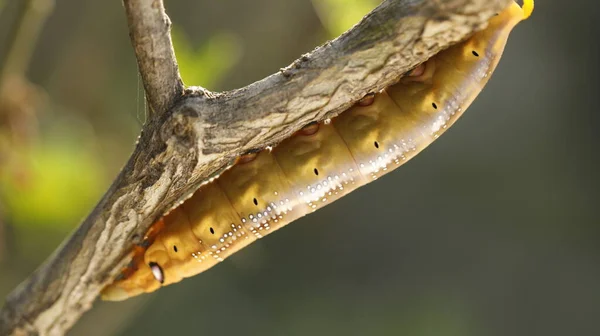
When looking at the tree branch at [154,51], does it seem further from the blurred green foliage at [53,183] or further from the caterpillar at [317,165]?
the blurred green foliage at [53,183]

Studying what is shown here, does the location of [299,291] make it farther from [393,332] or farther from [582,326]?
[582,326]

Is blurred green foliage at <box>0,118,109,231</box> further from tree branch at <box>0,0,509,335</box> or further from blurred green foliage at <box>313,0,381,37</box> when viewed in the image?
blurred green foliage at <box>313,0,381,37</box>

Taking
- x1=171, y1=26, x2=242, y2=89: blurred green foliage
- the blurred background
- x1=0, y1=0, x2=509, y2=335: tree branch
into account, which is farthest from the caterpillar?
the blurred background

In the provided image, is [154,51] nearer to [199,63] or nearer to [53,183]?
[199,63]

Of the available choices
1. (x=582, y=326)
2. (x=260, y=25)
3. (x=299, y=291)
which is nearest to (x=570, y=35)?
(x=582, y=326)

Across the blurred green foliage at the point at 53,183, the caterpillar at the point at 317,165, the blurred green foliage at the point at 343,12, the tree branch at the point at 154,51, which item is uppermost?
the blurred green foliage at the point at 53,183

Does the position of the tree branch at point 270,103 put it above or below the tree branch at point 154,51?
below

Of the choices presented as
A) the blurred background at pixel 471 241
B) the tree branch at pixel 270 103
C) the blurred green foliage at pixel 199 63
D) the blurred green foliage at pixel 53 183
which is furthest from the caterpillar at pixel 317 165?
the blurred background at pixel 471 241

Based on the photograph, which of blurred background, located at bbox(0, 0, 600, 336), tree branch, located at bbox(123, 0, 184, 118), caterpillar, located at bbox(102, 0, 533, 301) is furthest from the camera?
blurred background, located at bbox(0, 0, 600, 336)
